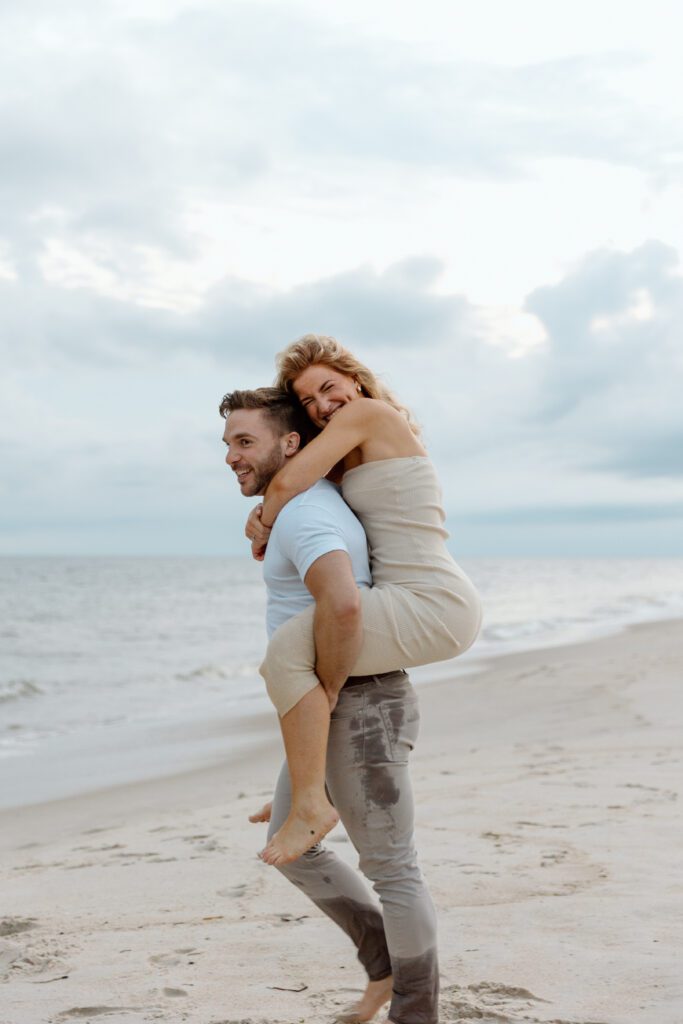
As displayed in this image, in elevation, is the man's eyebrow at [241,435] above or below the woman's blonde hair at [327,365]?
below

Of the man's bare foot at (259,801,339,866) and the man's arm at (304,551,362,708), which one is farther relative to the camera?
the man's bare foot at (259,801,339,866)

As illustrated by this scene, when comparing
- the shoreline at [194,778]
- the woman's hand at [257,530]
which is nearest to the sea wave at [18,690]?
the shoreline at [194,778]

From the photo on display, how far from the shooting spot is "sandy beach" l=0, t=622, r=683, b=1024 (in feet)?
→ 11.1

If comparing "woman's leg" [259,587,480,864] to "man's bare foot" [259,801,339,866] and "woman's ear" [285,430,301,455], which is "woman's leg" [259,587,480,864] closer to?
"man's bare foot" [259,801,339,866]

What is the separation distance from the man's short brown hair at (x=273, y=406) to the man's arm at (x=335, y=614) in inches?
23.2

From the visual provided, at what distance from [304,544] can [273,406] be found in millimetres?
598

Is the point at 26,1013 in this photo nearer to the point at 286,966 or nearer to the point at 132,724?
the point at 286,966

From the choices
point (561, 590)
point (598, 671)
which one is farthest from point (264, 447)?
point (561, 590)

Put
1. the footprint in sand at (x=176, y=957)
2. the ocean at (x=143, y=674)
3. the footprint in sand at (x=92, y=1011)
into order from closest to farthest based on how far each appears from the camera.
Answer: the footprint in sand at (x=92, y=1011), the footprint in sand at (x=176, y=957), the ocean at (x=143, y=674)

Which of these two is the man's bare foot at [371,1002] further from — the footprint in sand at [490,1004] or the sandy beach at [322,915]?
the footprint in sand at [490,1004]

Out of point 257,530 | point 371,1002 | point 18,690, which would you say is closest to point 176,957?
point 371,1002

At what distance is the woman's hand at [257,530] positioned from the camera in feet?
10.2

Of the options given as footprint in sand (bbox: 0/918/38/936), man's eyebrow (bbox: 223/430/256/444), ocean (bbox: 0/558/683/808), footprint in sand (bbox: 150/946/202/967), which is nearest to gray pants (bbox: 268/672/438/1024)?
man's eyebrow (bbox: 223/430/256/444)

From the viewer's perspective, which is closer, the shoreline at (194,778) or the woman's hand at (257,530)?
the woman's hand at (257,530)
